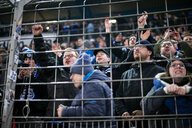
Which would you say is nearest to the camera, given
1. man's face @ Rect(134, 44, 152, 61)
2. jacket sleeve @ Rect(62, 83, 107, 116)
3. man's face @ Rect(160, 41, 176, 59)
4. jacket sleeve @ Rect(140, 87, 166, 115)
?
jacket sleeve @ Rect(140, 87, 166, 115)

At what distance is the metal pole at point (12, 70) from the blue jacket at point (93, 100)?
984 millimetres

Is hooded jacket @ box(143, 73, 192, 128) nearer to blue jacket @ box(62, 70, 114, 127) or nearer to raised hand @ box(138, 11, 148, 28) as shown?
blue jacket @ box(62, 70, 114, 127)

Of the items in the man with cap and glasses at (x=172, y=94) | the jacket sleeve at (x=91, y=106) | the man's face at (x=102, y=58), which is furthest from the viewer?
the man's face at (x=102, y=58)

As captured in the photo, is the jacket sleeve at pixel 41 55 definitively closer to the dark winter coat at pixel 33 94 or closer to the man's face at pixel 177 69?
the dark winter coat at pixel 33 94

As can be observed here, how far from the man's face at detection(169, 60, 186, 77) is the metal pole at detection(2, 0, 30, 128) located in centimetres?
276

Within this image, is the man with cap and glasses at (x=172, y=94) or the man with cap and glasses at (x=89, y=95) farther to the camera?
the man with cap and glasses at (x=89, y=95)

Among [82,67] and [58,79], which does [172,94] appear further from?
[58,79]

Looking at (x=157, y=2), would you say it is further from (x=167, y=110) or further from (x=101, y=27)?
(x=101, y=27)

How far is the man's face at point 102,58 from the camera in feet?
15.0

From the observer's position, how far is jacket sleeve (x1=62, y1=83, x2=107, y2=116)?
3.63 meters

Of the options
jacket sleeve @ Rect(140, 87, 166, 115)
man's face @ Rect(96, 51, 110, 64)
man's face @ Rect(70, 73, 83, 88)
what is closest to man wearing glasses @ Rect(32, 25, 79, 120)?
man's face @ Rect(70, 73, 83, 88)

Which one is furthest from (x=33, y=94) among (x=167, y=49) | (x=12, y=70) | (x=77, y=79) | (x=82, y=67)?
(x=167, y=49)

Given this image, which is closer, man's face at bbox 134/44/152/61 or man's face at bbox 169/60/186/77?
man's face at bbox 169/60/186/77

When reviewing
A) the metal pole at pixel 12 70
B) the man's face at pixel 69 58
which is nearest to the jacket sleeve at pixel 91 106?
the man's face at pixel 69 58
